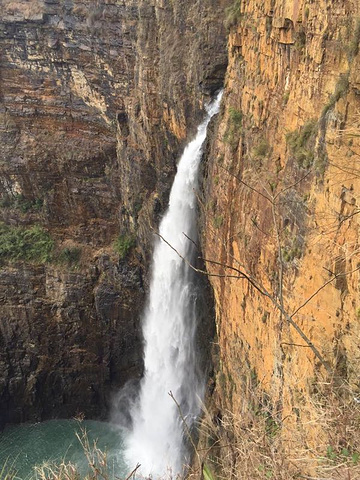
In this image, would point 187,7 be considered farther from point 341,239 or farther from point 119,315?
point 119,315

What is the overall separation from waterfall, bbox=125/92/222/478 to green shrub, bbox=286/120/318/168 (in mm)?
5082

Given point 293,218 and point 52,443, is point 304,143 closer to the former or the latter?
point 293,218

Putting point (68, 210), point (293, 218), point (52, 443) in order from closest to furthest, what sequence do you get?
point (293, 218)
point (52, 443)
point (68, 210)

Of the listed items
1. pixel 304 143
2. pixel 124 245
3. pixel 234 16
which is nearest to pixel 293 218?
pixel 304 143

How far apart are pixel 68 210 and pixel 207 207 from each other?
9729 millimetres

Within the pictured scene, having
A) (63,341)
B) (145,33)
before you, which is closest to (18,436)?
(63,341)

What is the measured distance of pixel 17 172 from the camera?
1973 centimetres

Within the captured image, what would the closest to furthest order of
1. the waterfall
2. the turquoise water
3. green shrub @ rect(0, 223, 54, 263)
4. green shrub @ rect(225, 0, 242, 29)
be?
green shrub @ rect(225, 0, 242, 29) → the waterfall → the turquoise water → green shrub @ rect(0, 223, 54, 263)

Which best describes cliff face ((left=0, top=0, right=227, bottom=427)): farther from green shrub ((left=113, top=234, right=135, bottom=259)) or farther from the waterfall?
the waterfall

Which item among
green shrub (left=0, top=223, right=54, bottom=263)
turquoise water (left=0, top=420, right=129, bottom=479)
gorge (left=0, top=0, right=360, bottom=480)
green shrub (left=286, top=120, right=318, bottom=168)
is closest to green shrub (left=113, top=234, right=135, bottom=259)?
gorge (left=0, top=0, right=360, bottom=480)

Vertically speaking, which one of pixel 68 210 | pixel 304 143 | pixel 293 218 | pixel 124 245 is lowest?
pixel 124 245

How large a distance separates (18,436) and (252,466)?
16.7m

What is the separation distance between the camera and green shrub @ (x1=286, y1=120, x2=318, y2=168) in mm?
6762

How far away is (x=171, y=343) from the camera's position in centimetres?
1592
